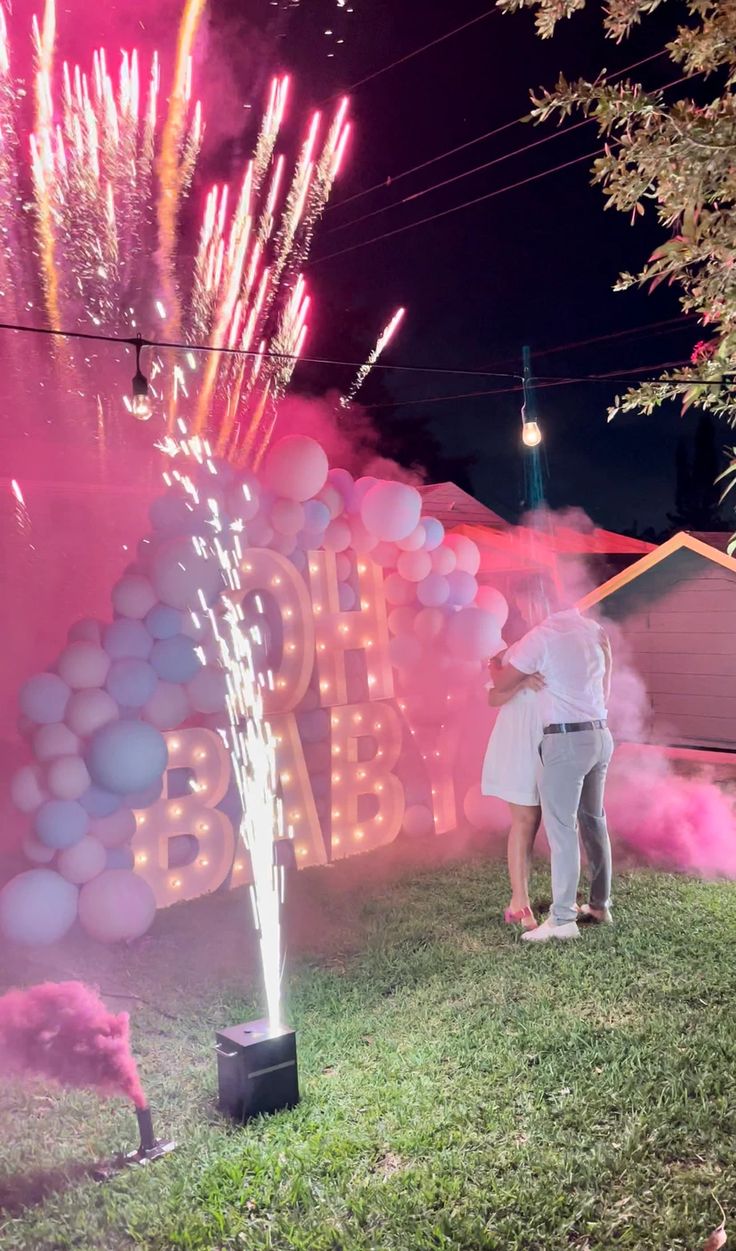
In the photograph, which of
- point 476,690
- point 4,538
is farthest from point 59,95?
point 476,690

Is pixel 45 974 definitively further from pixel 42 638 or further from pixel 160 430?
pixel 160 430

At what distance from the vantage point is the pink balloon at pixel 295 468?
6973 mm

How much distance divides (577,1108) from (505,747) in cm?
258

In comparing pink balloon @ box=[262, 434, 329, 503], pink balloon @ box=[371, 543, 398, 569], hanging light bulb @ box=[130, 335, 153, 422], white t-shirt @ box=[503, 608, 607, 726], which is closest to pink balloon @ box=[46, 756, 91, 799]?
hanging light bulb @ box=[130, 335, 153, 422]

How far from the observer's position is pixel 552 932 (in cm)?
555

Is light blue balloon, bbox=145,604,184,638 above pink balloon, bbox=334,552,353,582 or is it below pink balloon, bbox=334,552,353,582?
below

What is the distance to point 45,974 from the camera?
5.42 meters

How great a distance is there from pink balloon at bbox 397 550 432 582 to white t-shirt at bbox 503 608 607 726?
246 cm

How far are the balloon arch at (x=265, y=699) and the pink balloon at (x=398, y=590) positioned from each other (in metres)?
0.02

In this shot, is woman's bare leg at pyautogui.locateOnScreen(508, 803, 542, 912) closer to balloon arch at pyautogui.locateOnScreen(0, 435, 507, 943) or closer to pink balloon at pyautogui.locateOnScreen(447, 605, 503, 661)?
balloon arch at pyautogui.locateOnScreen(0, 435, 507, 943)

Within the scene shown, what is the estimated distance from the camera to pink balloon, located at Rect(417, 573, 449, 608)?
817 cm

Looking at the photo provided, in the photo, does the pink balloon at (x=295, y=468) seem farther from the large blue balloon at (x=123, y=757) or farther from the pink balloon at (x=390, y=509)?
the large blue balloon at (x=123, y=757)

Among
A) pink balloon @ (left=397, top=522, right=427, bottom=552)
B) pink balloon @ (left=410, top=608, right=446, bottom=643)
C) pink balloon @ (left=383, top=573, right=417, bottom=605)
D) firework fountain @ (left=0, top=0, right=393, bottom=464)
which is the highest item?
firework fountain @ (left=0, top=0, right=393, bottom=464)

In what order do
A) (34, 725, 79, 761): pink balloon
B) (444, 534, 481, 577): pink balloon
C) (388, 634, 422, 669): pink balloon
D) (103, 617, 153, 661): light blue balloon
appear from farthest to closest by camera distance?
(444, 534, 481, 577): pink balloon
(388, 634, 422, 669): pink balloon
(103, 617, 153, 661): light blue balloon
(34, 725, 79, 761): pink balloon
